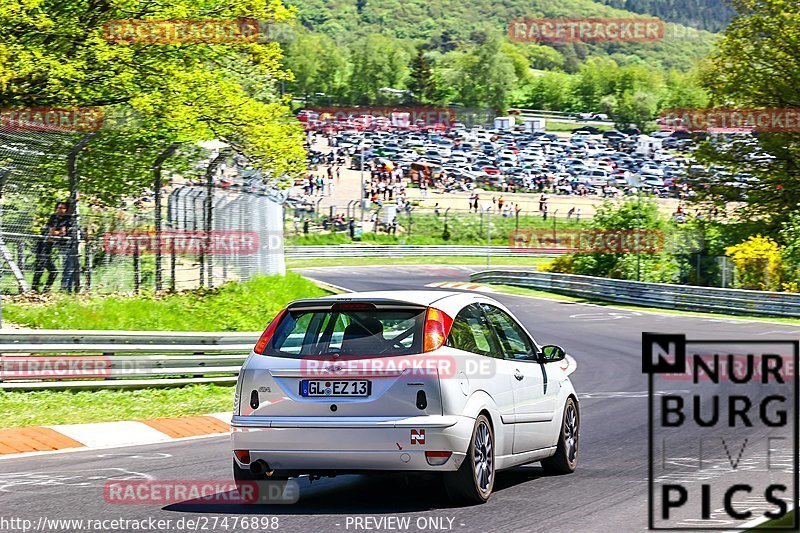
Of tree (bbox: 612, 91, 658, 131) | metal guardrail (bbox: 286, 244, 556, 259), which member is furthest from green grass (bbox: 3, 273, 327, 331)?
tree (bbox: 612, 91, 658, 131)

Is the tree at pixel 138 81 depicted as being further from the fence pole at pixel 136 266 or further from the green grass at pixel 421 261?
the green grass at pixel 421 261

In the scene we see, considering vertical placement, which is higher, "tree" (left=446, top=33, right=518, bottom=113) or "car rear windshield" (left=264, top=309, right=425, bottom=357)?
"tree" (left=446, top=33, right=518, bottom=113)

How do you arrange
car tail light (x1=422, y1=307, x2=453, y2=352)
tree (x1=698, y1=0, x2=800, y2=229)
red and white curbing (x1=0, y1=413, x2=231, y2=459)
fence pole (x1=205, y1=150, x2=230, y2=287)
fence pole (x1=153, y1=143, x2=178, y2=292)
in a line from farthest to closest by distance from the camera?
tree (x1=698, y1=0, x2=800, y2=229)
fence pole (x1=205, y1=150, x2=230, y2=287)
fence pole (x1=153, y1=143, x2=178, y2=292)
red and white curbing (x1=0, y1=413, x2=231, y2=459)
car tail light (x1=422, y1=307, x2=453, y2=352)

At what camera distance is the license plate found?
7.85m

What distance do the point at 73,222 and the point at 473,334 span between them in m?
11.7

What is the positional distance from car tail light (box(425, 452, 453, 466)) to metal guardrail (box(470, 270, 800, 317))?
30270 mm

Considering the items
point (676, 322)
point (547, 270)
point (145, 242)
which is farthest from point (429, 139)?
point (145, 242)

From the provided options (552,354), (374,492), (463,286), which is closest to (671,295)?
(463,286)

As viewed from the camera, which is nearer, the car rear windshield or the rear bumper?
the rear bumper

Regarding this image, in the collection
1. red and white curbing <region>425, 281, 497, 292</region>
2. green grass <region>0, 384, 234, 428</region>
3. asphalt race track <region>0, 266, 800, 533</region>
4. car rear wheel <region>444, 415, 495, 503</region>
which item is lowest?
red and white curbing <region>425, 281, 497, 292</region>

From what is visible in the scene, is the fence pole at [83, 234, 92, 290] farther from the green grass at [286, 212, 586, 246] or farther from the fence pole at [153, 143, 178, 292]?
the green grass at [286, 212, 586, 246]

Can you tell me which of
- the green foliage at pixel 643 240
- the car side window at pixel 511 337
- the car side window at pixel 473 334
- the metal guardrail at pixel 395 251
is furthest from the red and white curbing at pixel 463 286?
the car side window at pixel 473 334

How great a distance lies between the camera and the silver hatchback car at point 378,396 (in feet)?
25.4

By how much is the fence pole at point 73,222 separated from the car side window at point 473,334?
1111 centimetres
